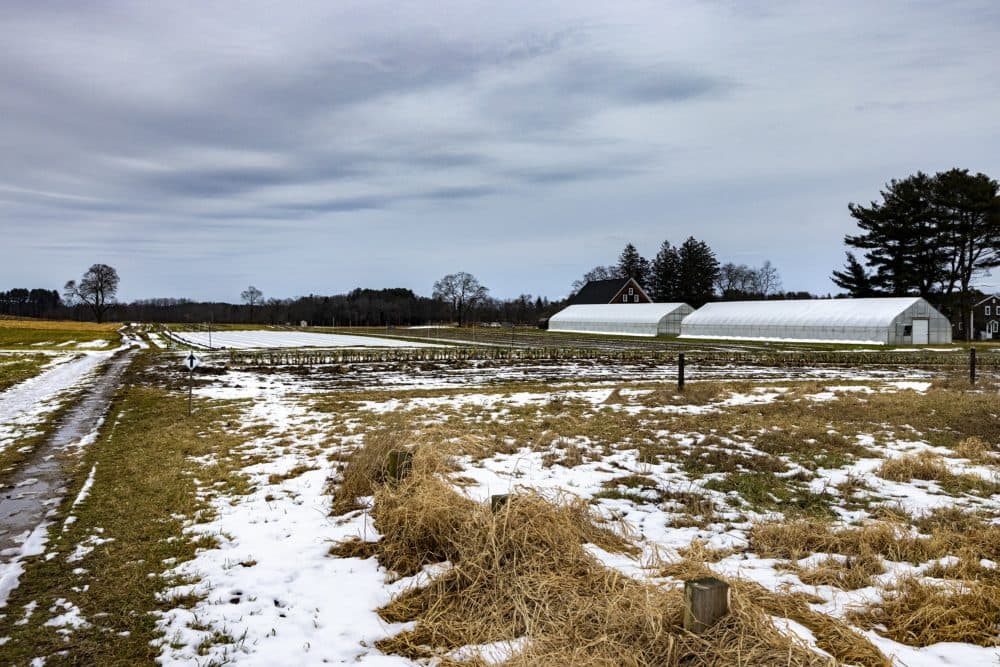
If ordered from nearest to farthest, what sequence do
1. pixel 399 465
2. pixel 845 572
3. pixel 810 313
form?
pixel 845 572
pixel 399 465
pixel 810 313

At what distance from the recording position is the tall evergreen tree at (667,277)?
102m

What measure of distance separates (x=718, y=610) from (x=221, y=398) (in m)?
18.3

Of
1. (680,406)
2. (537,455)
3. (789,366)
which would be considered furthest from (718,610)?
(789,366)

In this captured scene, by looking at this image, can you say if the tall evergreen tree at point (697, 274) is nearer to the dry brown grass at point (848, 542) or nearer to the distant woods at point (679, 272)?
the distant woods at point (679, 272)

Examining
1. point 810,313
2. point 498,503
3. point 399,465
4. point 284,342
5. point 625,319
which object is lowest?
point 284,342

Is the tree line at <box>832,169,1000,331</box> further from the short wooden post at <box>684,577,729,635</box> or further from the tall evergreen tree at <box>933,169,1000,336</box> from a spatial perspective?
the short wooden post at <box>684,577,729,635</box>

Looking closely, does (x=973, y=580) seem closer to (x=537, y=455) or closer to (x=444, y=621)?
(x=444, y=621)

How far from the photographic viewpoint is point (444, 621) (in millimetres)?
5098

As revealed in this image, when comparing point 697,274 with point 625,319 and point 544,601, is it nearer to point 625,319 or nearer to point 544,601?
point 625,319

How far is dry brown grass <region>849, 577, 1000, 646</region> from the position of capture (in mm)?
4555

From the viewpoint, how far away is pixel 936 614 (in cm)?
472

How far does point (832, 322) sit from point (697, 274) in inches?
1849

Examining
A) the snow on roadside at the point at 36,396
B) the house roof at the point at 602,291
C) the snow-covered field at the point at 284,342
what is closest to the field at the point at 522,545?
the snow on roadside at the point at 36,396

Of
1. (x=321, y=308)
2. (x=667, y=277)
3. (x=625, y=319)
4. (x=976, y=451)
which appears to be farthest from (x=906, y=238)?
(x=321, y=308)
